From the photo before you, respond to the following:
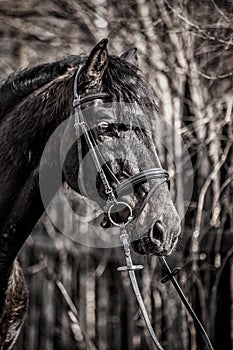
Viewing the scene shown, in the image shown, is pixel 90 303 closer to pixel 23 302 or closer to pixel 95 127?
pixel 23 302

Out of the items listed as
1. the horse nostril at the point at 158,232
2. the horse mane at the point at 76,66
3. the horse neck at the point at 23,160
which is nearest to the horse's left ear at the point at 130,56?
the horse mane at the point at 76,66

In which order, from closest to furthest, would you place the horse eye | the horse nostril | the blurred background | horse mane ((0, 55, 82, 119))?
the horse nostril
the horse eye
horse mane ((0, 55, 82, 119))
the blurred background

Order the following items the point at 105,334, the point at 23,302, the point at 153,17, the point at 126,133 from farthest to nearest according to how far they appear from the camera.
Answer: the point at 105,334 < the point at 153,17 < the point at 23,302 < the point at 126,133

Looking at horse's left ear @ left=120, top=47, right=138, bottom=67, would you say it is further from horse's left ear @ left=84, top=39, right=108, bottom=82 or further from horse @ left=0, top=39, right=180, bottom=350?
horse's left ear @ left=84, top=39, right=108, bottom=82

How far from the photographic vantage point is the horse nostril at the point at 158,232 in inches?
125

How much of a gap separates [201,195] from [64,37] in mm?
2196

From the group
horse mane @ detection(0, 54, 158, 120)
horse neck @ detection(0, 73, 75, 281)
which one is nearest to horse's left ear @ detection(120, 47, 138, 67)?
horse mane @ detection(0, 54, 158, 120)

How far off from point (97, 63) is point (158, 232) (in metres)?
0.80

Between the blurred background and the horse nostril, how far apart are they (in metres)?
2.78

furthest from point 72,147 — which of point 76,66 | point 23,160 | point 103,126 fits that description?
point 76,66

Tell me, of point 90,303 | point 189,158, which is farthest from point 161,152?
point 90,303

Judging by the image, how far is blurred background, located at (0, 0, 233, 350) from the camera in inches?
258

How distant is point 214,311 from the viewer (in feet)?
21.8

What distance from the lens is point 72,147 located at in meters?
3.52
